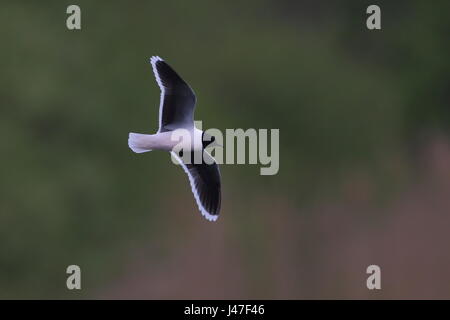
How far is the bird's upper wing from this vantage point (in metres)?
3.66

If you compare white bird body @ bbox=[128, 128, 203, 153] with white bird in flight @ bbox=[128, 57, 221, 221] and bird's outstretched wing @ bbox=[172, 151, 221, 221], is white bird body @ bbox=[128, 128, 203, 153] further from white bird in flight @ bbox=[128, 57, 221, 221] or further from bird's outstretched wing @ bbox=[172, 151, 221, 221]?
bird's outstretched wing @ bbox=[172, 151, 221, 221]

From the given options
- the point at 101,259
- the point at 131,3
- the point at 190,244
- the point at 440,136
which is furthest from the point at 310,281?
the point at 131,3

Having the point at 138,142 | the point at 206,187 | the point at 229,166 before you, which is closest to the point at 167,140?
the point at 138,142

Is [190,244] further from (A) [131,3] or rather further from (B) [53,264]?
(A) [131,3]

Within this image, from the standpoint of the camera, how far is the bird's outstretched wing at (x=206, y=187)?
12.7ft

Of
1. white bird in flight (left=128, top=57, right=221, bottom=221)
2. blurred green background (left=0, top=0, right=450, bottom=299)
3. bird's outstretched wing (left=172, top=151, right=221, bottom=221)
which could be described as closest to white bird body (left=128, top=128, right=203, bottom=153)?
white bird in flight (left=128, top=57, right=221, bottom=221)

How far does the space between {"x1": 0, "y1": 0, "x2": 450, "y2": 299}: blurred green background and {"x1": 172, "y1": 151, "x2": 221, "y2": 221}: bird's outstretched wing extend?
2207 mm

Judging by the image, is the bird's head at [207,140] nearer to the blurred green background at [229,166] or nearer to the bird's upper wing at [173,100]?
the bird's upper wing at [173,100]

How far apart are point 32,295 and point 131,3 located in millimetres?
3909

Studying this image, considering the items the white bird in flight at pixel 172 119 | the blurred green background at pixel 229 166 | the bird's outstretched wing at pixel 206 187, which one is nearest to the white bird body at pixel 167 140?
the white bird in flight at pixel 172 119

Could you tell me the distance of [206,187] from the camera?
12.9ft

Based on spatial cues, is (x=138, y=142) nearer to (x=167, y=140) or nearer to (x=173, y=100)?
(x=167, y=140)

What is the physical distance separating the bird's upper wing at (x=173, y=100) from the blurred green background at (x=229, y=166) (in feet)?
8.36

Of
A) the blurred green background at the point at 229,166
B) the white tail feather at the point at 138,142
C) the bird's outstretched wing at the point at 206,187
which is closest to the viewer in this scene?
the white tail feather at the point at 138,142
